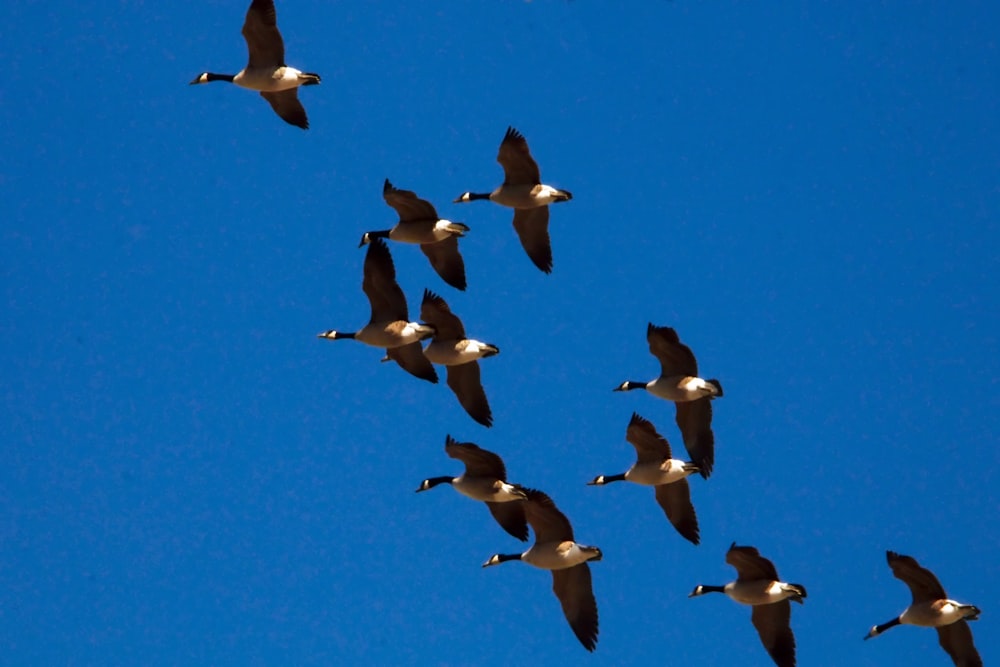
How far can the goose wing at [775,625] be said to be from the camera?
1289 inches

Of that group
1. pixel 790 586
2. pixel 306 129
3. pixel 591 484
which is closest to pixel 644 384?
pixel 591 484

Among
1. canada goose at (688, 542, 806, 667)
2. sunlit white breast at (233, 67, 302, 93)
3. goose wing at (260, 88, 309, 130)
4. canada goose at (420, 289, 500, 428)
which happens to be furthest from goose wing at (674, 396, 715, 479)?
sunlit white breast at (233, 67, 302, 93)

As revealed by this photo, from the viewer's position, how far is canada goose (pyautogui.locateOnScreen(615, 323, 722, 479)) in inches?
1278

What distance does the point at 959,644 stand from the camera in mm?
32625

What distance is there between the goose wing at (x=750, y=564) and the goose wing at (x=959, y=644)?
2775mm

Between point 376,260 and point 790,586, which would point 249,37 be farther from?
point 790,586

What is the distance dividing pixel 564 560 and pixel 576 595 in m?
0.88

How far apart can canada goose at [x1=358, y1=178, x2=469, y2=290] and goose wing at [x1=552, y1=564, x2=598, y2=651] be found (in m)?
4.53

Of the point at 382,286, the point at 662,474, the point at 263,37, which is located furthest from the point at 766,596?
the point at 263,37

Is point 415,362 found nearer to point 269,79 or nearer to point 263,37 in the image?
point 269,79

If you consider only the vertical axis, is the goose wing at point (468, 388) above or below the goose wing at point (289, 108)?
below

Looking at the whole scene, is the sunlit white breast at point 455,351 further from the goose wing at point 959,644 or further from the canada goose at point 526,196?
the goose wing at point 959,644

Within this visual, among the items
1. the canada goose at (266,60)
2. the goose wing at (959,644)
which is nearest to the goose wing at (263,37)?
the canada goose at (266,60)

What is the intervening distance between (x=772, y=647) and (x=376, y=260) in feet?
26.5
